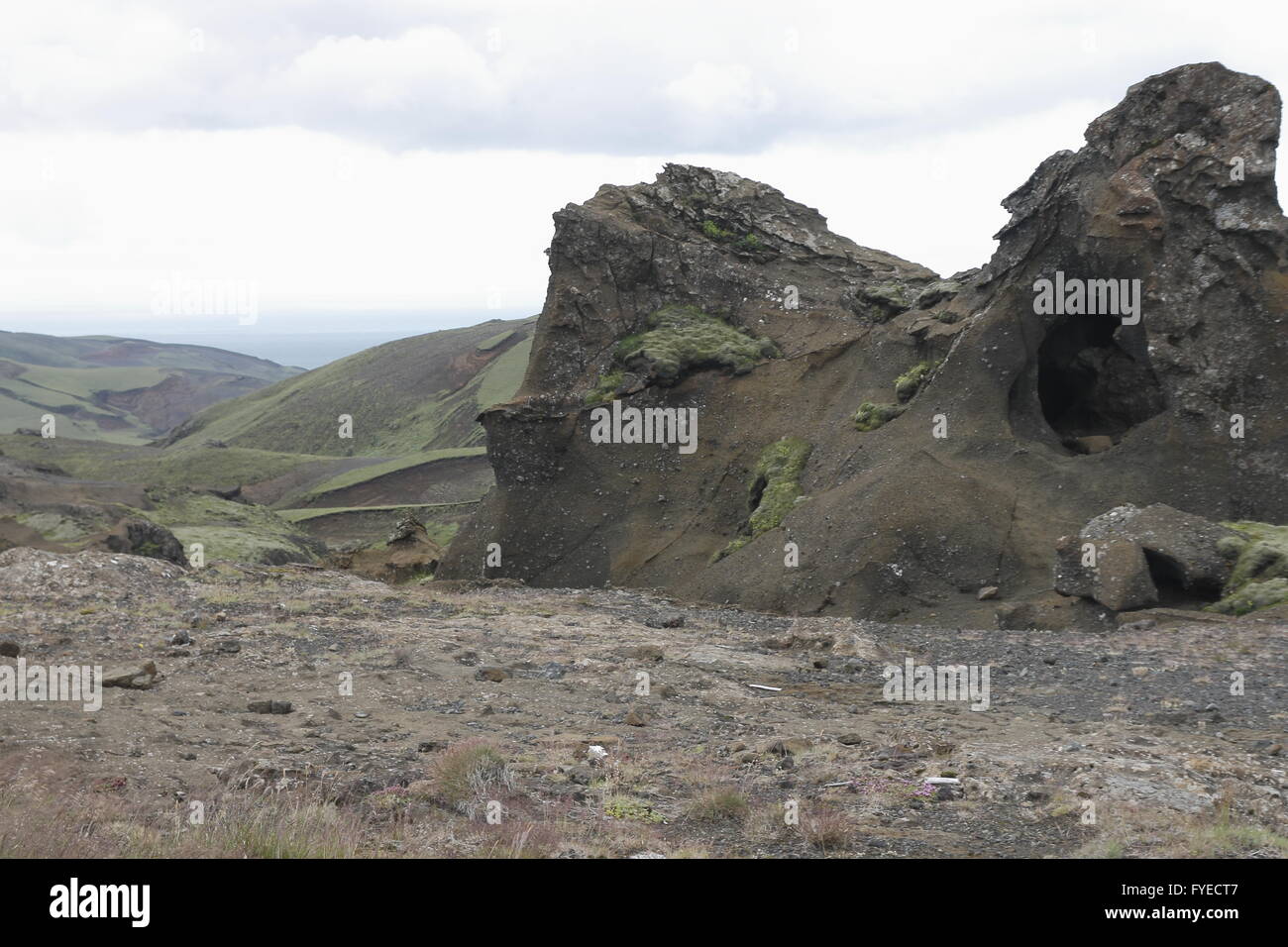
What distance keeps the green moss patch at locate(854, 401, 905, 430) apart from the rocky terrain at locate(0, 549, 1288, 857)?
5.90 metres

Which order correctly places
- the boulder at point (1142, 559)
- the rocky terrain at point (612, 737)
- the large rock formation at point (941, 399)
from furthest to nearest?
the large rock formation at point (941, 399)
the boulder at point (1142, 559)
the rocky terrain at point (612, 737)

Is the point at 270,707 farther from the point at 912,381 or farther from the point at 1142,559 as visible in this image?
the point at 912,381

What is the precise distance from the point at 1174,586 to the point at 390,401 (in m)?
91.5

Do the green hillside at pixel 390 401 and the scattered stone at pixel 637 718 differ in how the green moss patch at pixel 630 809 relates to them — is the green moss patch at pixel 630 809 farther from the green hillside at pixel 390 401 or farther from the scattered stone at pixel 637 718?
the green hillside at pixel 390 401

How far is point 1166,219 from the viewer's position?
2014 centimetres

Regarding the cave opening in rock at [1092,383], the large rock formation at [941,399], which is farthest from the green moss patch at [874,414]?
the cave opening in rock at [1092,383]

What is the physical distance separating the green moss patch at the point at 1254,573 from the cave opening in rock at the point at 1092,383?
17.5 feet

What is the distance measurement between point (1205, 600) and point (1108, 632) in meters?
1.87

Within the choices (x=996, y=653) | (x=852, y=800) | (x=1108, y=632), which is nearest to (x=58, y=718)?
(x=852, y=800)

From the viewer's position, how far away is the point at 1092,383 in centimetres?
2303

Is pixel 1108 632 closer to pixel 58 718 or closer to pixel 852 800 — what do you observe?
pixel 852 800

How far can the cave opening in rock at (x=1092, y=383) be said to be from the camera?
2192 centimetres

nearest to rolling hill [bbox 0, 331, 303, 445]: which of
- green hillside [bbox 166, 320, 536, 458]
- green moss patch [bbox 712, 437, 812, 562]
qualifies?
green hillside [bbox 166, 320, 536, 458]
